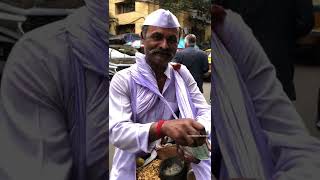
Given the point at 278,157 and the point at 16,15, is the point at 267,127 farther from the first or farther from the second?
the point at 16,15

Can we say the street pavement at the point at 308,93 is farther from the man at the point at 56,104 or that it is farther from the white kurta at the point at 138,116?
the man at the point at 56,104

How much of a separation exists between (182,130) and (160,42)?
37cm

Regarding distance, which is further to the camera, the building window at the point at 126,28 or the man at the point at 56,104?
the man at the point at 56,104

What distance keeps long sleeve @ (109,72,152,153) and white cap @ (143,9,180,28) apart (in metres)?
0.26

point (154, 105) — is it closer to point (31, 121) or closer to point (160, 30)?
point (160, 30)

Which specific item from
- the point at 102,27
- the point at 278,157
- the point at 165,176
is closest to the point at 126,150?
the point at 165,176

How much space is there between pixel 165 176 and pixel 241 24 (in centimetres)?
72

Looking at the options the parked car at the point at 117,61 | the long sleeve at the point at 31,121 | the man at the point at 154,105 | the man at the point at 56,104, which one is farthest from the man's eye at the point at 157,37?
the long sleeve at the point at 31,121

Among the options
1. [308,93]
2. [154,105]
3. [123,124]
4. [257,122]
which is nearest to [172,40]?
[154,105]

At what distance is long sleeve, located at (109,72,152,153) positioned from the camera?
1.70m

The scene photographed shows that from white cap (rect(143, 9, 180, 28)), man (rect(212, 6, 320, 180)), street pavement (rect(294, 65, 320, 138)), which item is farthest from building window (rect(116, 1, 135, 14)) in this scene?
street pavement (rect(294, 65, 320, 138))

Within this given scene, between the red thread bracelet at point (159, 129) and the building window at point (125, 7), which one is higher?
the building window at point (125, 7)

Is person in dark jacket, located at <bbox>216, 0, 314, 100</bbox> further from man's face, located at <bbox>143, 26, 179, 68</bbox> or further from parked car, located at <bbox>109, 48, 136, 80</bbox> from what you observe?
parked car, located at <bbox>109, 48, 136, 80</bbox>

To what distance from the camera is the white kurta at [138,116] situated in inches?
67.0
